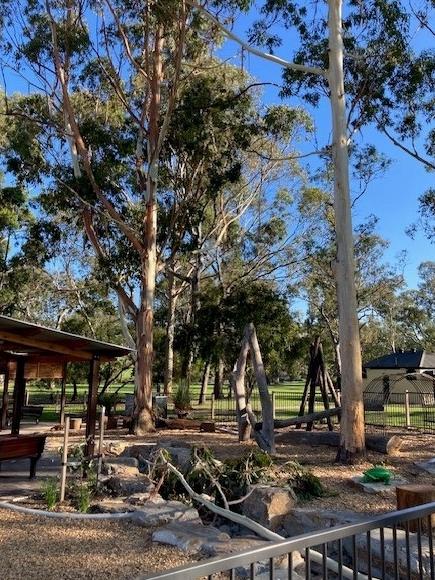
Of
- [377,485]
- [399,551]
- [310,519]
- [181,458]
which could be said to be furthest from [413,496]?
[181,458]

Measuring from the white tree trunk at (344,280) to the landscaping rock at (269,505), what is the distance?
4.01m

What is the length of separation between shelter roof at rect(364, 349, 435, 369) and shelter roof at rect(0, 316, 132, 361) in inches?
1279

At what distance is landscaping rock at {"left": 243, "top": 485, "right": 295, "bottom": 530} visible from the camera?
7.58 meters

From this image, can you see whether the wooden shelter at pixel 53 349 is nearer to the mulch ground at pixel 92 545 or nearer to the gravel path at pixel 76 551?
the mulch ground at pixel 92 545

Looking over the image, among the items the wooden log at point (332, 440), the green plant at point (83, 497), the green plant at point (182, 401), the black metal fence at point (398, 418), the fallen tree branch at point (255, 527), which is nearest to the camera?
the fallen tree branch at point (255, 527)

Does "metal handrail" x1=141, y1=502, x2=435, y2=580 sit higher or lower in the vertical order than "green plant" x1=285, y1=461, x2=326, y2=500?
higher

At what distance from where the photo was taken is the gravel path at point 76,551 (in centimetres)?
527

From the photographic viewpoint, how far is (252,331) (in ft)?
45.6

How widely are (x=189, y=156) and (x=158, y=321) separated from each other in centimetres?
1732

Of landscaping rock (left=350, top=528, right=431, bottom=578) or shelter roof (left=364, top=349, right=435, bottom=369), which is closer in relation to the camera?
landscaping rock (left=350, top=528, right=431, bottom=578)

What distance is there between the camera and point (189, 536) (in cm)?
620

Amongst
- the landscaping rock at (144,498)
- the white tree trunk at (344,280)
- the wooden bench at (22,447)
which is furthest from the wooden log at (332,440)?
the wooden bench at (22,447)

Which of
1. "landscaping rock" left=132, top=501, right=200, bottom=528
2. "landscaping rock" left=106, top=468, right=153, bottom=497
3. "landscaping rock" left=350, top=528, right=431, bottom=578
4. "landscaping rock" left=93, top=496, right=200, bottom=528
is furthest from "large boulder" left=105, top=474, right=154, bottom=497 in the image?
"landscaping rock" left=350, top=528, right=431, bottom=578

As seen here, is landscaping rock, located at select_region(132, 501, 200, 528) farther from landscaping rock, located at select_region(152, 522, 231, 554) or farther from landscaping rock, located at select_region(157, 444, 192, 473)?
landscaping rock, located at select_region(157, 444, 192, 473)
